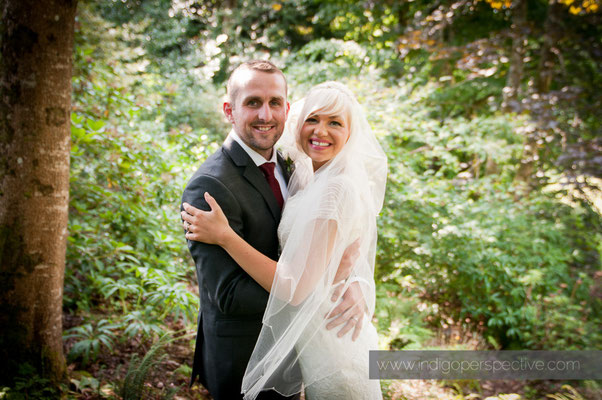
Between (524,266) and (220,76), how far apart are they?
8202 mm

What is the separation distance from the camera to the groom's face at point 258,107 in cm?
206

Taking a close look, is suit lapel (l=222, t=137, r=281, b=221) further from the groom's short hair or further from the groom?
the groom's short hair

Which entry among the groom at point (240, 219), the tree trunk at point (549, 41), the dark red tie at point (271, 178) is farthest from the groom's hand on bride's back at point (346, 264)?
the tree trunk at point (549, 41)

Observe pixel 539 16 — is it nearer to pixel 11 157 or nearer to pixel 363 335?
pixel 363 335

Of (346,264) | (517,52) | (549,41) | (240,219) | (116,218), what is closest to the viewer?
(240,219)

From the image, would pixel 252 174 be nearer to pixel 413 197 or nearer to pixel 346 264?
pixel 346 264

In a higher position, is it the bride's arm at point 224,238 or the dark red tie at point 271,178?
the dark red tie at point 271,178

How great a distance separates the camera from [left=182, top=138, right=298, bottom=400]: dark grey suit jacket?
1.75m

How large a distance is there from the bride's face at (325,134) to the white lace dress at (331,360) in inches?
14.2

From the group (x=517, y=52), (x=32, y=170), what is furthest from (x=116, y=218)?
(x=517, y=52)

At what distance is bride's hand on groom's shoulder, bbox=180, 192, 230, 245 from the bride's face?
729 millimetres

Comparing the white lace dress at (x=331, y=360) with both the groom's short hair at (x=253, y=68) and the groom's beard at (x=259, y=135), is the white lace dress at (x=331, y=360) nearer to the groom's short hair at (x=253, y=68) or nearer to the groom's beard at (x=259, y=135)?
the groom's beard at (x=259, y=135)

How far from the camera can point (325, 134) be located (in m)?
2.13

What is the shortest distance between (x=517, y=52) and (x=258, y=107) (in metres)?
Answer: 6.54
